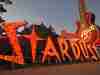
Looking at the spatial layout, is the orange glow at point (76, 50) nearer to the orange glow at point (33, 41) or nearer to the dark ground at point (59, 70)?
the dark ground at point (59, 70)

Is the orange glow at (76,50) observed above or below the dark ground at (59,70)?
above

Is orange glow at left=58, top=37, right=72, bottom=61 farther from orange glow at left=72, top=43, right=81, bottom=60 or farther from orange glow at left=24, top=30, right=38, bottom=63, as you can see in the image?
orange glow at left=24, top=30, right=38, bottom=63

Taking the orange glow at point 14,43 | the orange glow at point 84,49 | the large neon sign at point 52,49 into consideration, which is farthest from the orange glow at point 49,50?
the orange glow at point 84,49

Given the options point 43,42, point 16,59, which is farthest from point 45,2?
point 16,59

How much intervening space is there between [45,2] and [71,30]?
50.1 inches

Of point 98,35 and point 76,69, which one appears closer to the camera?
point 76,69

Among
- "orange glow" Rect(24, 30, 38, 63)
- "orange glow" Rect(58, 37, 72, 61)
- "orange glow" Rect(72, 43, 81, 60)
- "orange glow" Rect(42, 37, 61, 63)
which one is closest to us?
"orange glow" Rect(24, 30, 38, 63)

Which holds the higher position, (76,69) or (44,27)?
(44,27)

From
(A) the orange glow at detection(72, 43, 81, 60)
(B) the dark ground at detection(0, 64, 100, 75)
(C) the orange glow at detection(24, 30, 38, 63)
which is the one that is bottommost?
(B) the dark ground at detection(0, 64, 100, 75)

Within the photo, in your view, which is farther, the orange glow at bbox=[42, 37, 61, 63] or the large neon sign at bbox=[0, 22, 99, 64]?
the orange glow at bbox=[42, 37, 61, 63]

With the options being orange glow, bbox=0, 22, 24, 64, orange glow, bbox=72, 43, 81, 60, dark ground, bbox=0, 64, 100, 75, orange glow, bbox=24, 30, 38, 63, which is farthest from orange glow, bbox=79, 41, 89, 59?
orange glow, bbox=0, 22, 24, 64

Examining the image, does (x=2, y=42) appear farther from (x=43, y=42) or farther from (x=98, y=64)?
(x=98, y=64)

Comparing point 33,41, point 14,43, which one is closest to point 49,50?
point 33,41

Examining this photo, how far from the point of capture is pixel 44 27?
409 inches
